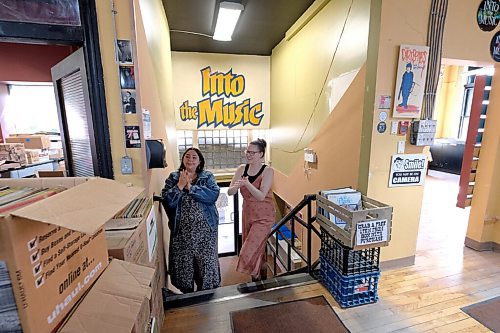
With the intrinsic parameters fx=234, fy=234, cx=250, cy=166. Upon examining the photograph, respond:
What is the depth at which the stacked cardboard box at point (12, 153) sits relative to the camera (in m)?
3.21

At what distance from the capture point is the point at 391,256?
2477 millimetres

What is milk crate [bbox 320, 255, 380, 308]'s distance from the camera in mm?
1880

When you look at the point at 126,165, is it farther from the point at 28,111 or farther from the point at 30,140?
the point at 28,111

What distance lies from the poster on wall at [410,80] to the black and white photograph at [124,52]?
2.28 m

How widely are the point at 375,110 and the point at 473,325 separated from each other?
1.83 meters

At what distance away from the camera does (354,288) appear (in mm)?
1893

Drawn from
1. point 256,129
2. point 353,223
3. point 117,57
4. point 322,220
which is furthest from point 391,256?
point 256,129

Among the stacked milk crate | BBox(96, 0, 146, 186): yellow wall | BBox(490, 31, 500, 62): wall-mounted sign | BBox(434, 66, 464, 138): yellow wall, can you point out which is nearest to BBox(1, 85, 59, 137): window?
BBox(96, 0, 146, 186): yellow wall

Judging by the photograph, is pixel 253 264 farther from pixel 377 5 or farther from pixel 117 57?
pixel 377 5

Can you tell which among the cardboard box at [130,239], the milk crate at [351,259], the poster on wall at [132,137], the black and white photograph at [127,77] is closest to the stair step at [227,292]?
the milk crate at [351,259]

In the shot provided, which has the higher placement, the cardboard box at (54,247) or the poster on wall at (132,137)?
the poster on wall at (132,137)

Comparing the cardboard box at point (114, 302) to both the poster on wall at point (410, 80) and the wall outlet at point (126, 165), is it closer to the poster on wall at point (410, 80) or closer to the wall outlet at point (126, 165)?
the wall outlet at point (126, 165)

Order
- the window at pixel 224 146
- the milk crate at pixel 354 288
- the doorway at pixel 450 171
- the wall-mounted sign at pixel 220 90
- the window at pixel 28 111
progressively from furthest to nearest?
the window at pixel 224 146, the wall-mounted sign at pixel 220 90, the window at pixel 28 111, the doorway at pixel 450 171, the milk crate at pixel 354 288

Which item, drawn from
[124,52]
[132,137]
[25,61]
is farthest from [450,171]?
[25,61]
